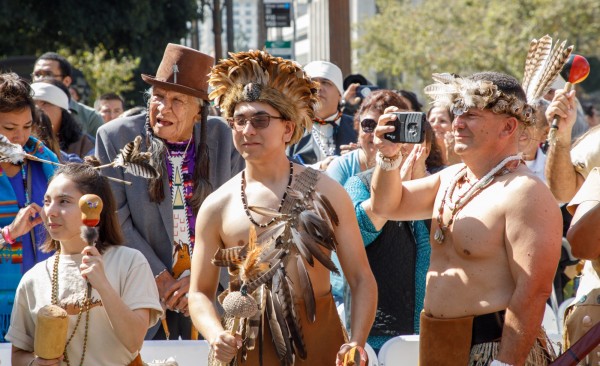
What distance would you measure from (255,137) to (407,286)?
189 cm

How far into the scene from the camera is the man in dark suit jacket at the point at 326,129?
808 cm

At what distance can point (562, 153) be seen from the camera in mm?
5070

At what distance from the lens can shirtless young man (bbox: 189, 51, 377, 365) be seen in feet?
13.2

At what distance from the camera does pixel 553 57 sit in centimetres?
450

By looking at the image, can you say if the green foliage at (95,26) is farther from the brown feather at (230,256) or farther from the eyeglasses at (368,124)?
the brown feather at (230,256)

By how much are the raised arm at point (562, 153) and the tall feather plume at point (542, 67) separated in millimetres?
464

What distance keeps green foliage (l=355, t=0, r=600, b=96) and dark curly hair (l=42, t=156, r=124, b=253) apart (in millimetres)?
26310

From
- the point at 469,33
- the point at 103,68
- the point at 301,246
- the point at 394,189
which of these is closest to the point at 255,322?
the point at 301,246

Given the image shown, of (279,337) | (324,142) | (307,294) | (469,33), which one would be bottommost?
(469,33)

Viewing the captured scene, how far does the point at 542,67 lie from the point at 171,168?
220cm

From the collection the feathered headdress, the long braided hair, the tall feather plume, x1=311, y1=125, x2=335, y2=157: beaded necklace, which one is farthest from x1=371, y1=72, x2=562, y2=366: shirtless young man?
x1=311, y1=125, x2=335, y2=157: beaded necklace

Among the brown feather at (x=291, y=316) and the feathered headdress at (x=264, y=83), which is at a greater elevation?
the feathered headdress at (x=264, y=83)

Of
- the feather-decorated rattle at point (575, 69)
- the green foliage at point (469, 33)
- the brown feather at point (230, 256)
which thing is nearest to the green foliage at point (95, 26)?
the green foliage at point (469, 33)

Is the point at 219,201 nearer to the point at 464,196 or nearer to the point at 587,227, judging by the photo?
the point at 464,196
